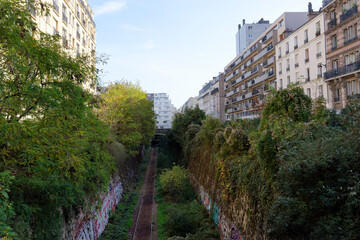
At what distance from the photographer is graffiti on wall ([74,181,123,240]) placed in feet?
46.7

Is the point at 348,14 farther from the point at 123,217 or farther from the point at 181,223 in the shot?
the point at 123,217

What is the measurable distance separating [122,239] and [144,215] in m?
5.42

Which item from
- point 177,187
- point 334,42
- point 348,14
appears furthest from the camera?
point 334,42

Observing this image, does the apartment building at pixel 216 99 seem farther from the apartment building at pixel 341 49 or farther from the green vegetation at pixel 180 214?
the green vegetation at pixel 180 214

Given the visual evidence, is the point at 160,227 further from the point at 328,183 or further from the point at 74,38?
the point at 74,38

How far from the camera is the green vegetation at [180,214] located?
17.5 m

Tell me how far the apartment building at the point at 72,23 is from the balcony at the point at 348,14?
2465cm

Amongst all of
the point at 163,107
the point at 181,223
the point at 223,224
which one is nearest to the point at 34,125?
the point at 223,224

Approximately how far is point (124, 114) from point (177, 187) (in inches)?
412

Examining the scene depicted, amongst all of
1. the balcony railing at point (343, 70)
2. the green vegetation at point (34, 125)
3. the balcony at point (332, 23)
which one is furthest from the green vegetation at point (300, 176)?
the balcony at point (332, 23)

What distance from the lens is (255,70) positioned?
178 feet

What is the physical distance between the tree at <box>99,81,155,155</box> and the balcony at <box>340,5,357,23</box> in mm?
24663

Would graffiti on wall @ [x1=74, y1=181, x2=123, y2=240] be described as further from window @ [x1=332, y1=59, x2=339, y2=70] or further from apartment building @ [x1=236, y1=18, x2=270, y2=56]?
apartment building @ [x1=236, y1=18, x2=270, y2=56]

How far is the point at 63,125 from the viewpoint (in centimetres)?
951
